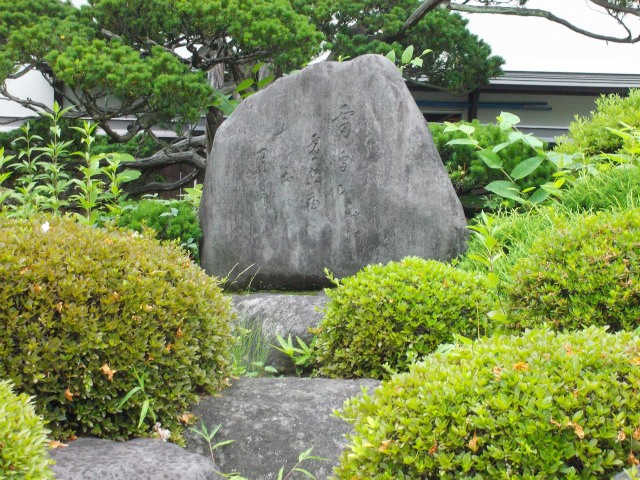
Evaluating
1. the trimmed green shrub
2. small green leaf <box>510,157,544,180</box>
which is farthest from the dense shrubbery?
the trimmed green shrub

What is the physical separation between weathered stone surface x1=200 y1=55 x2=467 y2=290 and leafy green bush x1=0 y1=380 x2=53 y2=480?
11.7 feet

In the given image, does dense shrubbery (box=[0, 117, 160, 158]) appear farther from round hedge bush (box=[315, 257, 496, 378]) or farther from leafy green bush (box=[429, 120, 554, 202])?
round hedge bush (box=[315, 257, 496, 378])

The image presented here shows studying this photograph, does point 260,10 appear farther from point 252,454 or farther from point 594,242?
point 252,454

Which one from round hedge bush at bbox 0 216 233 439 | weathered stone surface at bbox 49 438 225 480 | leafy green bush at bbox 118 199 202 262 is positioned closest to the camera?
weathered stone surface at bbox 49 438 225 480

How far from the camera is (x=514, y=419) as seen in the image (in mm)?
1711

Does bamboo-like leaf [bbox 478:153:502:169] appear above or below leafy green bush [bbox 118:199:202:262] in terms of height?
above

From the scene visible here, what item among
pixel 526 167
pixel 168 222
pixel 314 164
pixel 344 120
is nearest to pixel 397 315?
pixel 314 164

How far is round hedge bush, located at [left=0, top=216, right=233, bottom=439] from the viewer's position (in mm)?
2367

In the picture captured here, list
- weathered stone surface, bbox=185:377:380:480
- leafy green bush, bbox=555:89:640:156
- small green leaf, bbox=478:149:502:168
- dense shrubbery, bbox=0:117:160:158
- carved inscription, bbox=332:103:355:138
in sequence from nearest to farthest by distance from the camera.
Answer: weathered stone surface, bbox=185:377:380:480, carved inscription, bbox=332:103:355:138, small green leaf, bbox=478:149:502:168, leafy green bush, bbox=555:89:640:156, dense shrubbery, bbox=0:117:160:158

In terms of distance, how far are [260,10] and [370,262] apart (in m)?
3.90

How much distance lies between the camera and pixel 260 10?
23.5 ft

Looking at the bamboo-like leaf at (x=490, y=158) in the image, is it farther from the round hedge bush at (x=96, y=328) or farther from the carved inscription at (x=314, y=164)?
the round hedge bush at (x=96, y=328)

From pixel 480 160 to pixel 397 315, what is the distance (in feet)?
10.9

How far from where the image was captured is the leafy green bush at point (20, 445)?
1680mm
